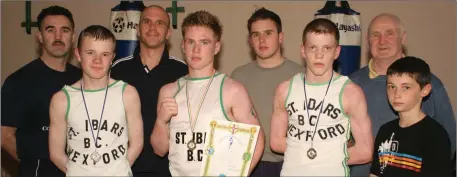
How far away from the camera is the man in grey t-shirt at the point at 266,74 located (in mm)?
4312

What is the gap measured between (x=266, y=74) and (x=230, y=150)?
117 centimetres

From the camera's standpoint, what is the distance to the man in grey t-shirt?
14.1ft

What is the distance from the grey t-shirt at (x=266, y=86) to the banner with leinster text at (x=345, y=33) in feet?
3.28

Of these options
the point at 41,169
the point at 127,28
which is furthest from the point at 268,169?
the point at 127,28

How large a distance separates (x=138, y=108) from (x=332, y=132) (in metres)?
1.46

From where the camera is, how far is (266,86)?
4371 millimetres

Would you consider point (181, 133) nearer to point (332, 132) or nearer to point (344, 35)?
point (332, 132)

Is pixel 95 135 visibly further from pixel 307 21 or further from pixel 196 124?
pixel 307 21

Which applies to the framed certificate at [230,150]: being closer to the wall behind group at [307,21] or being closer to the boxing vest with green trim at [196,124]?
the boxing vest with green trim at [196,124]

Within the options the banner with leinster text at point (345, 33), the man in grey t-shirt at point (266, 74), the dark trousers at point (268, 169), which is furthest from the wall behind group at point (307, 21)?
the dark trousers at point (268, 169)

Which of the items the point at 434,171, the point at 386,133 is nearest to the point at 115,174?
the point at 386,133

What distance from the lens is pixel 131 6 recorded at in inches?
220

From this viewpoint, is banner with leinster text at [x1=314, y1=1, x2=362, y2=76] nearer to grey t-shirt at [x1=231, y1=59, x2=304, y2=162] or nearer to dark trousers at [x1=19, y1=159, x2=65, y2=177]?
grey t-shirt at [x1=231, y1=59, x2=304, y2=162]

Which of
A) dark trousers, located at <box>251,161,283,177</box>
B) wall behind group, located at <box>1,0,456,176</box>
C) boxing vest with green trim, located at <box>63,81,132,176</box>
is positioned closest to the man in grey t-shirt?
dark trousers, located at <box>251,161,283,177</box>
